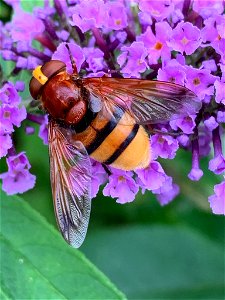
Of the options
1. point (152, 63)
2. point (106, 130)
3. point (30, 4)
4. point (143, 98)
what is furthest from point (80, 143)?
point (30, 4)

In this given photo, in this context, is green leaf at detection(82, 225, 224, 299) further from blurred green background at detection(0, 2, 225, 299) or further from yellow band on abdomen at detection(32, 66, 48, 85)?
yellow band on abdomen at detection(32, 66, 48, 85)

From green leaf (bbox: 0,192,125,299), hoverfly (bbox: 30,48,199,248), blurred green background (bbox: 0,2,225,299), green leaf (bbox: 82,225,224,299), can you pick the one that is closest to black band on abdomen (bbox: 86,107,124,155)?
hoverfly (bbox: 30,48,199,248)

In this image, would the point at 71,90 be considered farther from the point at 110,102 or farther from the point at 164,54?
the point at 164,54

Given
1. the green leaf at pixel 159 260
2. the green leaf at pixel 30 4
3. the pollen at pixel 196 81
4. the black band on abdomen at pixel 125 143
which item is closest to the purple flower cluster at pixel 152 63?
the pollen at pixel 196 81

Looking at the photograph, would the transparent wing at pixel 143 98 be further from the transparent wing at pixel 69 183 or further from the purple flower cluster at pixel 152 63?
the transparent wing at pixel 69 183

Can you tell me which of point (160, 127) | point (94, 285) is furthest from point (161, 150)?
point (94, 285)

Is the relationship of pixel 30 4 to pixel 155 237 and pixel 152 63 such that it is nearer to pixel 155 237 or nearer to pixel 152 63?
pixel 152 63
